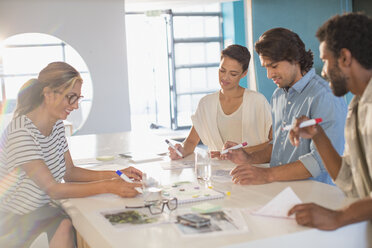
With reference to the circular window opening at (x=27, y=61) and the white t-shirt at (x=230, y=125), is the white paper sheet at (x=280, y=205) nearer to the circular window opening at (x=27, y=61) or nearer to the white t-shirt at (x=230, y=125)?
the white t-shirt at (x=230, y=125)

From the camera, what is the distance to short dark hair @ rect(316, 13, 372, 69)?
1.62m

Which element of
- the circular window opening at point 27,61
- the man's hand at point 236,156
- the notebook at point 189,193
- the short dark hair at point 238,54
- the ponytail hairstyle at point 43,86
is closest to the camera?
the notebook at point 189,193

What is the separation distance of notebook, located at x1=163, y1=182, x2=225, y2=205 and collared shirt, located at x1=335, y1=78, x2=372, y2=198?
1.73ft

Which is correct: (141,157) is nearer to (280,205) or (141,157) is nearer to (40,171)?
(40,171)

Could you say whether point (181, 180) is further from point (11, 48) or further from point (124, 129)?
→ point (11, 48)

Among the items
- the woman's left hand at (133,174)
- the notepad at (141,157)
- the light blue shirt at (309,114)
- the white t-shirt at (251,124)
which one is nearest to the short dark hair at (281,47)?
the light blue shirt at (309,114)

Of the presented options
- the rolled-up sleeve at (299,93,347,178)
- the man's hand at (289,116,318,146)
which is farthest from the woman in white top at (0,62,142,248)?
the rolled-up sleeve at (299,93,347,178)

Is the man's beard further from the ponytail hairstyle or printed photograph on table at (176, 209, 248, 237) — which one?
the ponytail hairstyle

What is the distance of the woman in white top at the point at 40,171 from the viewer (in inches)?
81.2

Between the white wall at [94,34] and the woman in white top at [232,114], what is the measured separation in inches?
165

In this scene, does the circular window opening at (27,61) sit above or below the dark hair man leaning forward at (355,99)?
above

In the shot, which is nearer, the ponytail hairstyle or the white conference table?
the white conference table

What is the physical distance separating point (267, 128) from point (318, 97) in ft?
3.16

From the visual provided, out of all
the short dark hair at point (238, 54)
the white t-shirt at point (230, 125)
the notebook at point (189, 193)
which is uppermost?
the short dark hair at point (238, 54)
